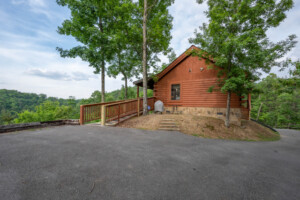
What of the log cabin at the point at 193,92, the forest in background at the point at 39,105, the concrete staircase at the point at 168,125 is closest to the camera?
the concrete staircase at the point at 168,125

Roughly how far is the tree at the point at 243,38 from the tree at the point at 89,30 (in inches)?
319

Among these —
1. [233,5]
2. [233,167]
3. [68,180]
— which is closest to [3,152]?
[68,180]

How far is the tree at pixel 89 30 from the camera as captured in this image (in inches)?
391

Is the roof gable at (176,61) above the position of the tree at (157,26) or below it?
below

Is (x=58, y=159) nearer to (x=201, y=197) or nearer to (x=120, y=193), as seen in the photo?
(x=120, y=193)

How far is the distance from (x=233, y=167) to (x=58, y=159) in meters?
4.02

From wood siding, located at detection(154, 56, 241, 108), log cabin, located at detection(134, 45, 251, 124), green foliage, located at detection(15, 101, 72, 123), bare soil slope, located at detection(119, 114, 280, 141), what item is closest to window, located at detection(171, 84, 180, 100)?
log cabin, located at detection(134, 45, 251, 124)

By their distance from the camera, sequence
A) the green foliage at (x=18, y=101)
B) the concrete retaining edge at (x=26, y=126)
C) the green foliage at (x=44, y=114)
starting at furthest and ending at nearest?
the green foliage at (x=18, y=101), the green foliage at (x=44, y=114), the concrete retaining edge at (x=26, y=126)

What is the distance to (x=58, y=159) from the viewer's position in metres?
2.52

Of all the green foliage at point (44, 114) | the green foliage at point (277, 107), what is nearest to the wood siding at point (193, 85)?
the green foliage at point (277, 107)

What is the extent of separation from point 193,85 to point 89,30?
10.1 metres

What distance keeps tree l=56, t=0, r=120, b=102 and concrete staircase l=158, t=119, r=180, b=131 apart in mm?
8558

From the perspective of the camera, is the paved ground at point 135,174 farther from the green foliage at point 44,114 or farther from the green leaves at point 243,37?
the green foliage at point 44,114

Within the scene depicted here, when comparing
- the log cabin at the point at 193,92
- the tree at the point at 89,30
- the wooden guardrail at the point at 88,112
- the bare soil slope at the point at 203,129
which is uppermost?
the tree at the point at 89,30
